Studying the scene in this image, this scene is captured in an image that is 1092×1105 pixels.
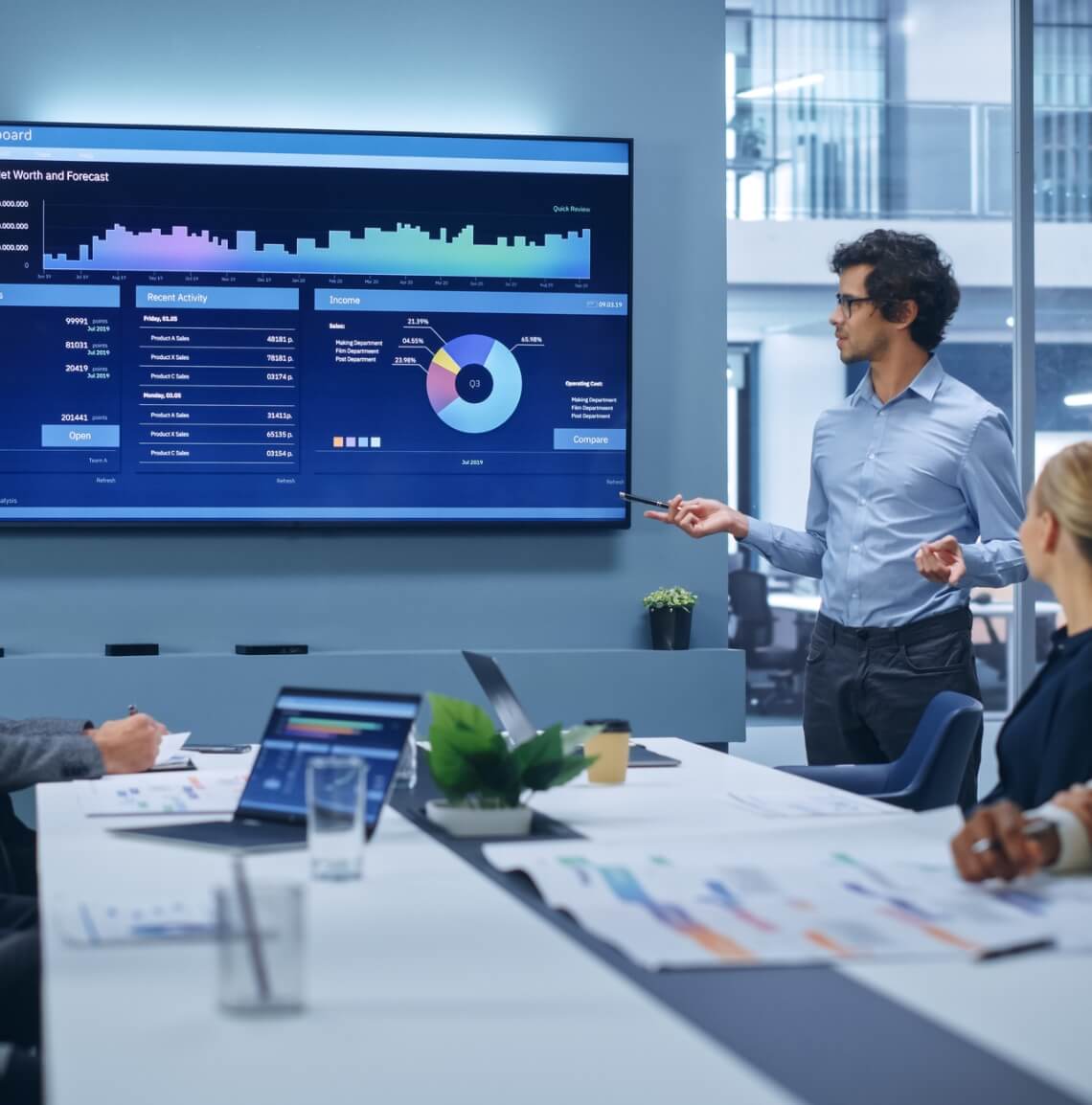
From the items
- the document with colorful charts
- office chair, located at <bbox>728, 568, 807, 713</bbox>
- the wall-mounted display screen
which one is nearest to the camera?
the document with colorful charts

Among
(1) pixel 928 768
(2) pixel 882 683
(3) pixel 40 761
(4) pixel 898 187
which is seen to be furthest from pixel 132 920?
(4) pixel 898 187

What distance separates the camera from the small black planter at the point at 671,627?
4891mm

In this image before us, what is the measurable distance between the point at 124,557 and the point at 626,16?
2.47 metres

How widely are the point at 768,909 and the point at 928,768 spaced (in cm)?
169

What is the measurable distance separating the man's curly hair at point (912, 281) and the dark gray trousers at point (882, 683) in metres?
0.79

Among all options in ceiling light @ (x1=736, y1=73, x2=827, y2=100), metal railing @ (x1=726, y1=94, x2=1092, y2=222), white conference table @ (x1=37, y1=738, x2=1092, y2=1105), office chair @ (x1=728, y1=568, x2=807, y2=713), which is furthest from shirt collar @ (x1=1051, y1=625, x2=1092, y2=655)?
ceiling light @ (x1=736, y1=73, x2=827, y2=100)

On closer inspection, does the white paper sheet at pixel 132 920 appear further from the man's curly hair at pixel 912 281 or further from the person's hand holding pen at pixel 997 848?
the man's curly hair at pixel 912 281

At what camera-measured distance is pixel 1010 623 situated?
5.73 metres

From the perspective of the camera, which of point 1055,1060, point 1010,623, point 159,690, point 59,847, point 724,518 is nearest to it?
point 1055,1060

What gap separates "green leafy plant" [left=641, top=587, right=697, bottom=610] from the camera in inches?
193

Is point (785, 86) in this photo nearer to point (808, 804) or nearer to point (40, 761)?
point (808, 804)

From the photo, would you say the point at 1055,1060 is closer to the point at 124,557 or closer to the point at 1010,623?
the point at 124,557

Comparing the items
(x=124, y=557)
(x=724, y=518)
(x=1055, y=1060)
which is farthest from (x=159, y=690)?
(x=1055, y=1060)

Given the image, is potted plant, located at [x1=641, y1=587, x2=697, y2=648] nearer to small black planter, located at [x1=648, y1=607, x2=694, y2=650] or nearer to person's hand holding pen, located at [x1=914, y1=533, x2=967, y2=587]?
small black planter, located at [x1=648, y1=607, x2=694, y2=650]
